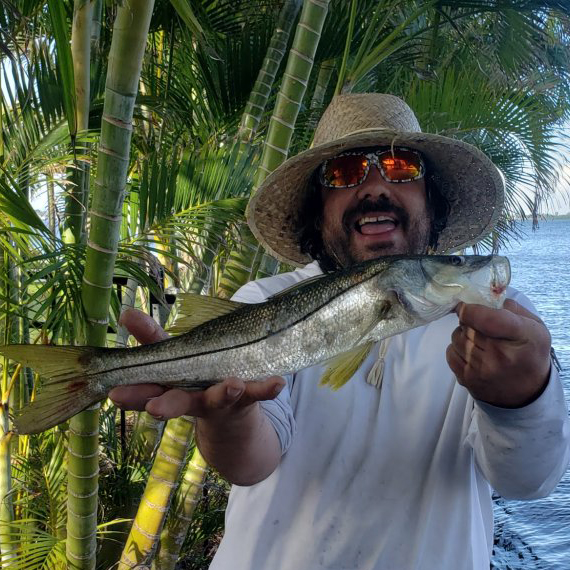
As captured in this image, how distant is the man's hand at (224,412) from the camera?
1588 mm

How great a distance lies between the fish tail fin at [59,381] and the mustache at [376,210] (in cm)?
110

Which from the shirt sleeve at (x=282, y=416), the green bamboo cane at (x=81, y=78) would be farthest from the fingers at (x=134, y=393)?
the green bamboo cane at (x=81, y=78)

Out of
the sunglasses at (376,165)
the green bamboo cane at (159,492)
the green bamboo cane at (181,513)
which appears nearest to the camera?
the sunglasses at (376,165)

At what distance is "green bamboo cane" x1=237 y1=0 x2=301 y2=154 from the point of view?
4.77m

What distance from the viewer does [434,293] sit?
1616 millimetres

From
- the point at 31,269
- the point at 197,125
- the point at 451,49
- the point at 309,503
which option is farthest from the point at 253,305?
the point at 451,49

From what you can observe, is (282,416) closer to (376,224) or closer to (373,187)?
(376,224)

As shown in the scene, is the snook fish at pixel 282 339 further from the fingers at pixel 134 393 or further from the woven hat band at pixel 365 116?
the woven hat band at pixel 365 116

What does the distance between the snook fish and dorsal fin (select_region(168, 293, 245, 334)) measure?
0.02m

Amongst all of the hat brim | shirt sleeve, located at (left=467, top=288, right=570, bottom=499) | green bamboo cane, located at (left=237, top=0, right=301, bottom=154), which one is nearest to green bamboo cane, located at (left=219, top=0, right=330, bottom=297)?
the hat brim

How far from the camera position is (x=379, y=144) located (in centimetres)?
242

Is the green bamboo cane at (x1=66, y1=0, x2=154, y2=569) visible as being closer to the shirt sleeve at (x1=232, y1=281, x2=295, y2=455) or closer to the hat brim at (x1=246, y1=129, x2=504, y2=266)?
the hat brim at (x1=246, y1=129, x2=504, y2=266)

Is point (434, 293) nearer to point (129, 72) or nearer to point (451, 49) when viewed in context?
point (129, 72)

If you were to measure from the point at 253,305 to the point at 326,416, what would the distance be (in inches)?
22.2
